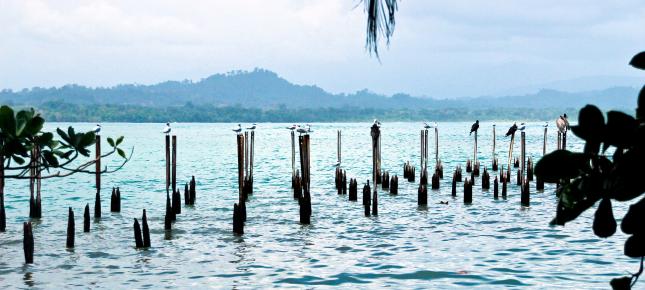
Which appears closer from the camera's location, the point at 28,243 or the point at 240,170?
the point at 28,243

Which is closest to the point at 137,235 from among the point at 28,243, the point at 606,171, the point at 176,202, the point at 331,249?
the point at 28,243

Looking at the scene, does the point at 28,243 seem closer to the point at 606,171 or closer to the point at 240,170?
the point at 240,170

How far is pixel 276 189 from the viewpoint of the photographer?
100ft

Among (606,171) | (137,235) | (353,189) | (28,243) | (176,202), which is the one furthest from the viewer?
(353,189)

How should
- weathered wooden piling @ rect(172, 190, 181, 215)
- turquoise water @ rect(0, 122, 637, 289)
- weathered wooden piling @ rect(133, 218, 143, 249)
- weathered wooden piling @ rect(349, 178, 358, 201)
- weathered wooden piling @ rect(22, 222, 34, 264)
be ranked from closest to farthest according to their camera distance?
turquoise water @ rect(0, 122, 637, 289) < weathered wooden piling @ rect(22, 222, 34, 264) < weathered wooden piling @ rect(133, 218, 143, 249) < weathered wooden piling @ rect(172, 190, 181, 215) < weathered wooden piling @ rect(349, 178, 358, 201)

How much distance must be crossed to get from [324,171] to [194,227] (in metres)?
23.6

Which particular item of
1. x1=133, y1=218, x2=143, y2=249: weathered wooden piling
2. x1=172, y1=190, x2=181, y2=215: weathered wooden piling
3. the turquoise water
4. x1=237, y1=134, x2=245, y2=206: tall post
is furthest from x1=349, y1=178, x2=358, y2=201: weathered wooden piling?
x1=133, y1=218, x2=143, y2=249: weathered wooden piling

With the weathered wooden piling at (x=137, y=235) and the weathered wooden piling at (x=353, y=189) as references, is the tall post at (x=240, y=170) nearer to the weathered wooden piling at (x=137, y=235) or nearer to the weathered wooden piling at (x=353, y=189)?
the weathered wooden piling at (x=137, y=235)

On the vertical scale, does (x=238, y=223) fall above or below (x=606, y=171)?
below

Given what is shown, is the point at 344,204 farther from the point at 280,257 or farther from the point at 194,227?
the point at 280,257

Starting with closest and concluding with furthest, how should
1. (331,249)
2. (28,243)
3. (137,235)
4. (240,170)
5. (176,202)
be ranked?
1. (28,243)
2. (137,235)
3. (331,249)
4. (240,170)
5. (176,202)

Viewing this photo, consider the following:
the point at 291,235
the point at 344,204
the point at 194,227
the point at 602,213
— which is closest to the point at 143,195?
the point at 344,204

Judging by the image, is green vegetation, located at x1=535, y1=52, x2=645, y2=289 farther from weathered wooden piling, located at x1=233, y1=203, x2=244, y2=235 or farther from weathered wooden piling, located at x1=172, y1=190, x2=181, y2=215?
weathered wooden piling, located at x1=172, y1=190, x2=181, y2=215

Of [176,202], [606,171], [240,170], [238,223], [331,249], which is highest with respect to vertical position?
[606,171]
